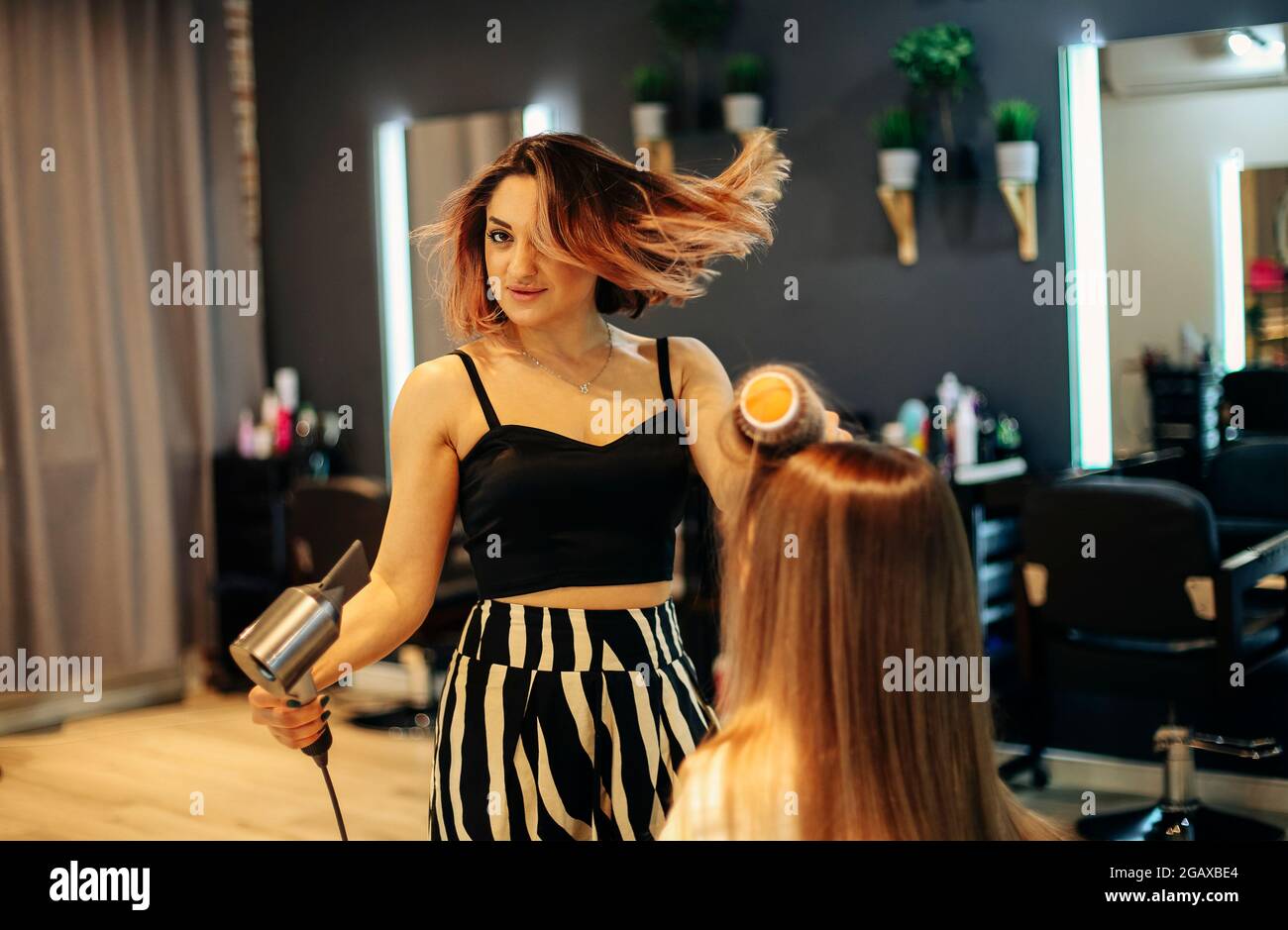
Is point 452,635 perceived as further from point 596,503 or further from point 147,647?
point 596,503

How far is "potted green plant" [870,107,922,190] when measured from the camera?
3.60 meters

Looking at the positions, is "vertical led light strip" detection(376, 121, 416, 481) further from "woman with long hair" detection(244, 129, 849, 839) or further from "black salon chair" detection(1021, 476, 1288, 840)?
"woman with long hair" detection(244, 129, 849, 839)

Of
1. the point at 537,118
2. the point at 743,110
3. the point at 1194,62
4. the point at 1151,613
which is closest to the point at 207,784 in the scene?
the point at 537,118

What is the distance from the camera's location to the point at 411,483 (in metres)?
1.55

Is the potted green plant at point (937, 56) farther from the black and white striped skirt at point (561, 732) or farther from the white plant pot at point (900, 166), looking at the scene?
the black and white striped skirt at point (561, 732)

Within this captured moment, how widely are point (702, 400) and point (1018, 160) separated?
2.13m

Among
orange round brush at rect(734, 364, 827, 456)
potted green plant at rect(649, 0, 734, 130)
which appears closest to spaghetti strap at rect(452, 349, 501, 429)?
orange round brush at rect(734, 364, 827, 456)

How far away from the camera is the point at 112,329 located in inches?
176

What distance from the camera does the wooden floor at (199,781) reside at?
337cm

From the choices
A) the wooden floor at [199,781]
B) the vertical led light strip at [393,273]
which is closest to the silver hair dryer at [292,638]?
the wooden floor at [199,781]

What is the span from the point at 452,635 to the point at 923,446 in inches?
55.1

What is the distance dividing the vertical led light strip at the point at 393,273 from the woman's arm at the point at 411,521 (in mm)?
3155

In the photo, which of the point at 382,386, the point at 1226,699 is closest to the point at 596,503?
the point at 1226,699
